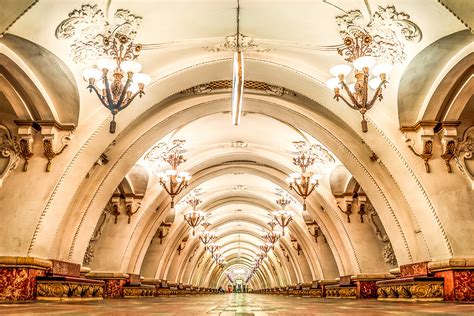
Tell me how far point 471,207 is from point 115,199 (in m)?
8.44

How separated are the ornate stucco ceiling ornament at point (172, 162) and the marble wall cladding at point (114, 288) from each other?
2731mm

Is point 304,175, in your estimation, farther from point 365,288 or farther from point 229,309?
point 229,309

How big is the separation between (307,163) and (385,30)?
580 cm

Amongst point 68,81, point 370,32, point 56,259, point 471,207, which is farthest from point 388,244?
point 68,81

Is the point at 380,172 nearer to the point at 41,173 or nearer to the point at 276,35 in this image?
the point at 276,35

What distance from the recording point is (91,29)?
6414 millimetres

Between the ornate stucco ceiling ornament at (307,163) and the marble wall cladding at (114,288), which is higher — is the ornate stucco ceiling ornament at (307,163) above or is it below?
above

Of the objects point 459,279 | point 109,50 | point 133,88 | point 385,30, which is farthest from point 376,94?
point 109,50

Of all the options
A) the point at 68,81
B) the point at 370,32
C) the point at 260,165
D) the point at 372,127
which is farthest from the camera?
the point at 260,165

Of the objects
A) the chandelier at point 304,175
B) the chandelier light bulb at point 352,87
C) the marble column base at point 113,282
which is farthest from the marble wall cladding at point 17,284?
the chandelier at point 304,175

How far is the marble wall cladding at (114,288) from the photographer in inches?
455

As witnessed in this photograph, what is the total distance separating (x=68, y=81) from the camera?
23.2 ft

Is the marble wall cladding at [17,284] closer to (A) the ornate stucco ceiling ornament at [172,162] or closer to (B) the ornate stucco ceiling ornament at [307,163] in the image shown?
(A) the ornate stucco ceiling ornament at [172,162]

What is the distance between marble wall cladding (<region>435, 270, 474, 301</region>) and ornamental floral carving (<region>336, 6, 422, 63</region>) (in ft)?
11.1
